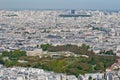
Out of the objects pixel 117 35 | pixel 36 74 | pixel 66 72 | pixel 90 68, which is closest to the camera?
pixel 36 74

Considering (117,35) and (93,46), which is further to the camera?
(117,35)

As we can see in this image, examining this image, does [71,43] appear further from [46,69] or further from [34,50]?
[46,69]

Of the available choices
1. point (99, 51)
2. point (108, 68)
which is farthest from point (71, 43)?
point (108, 68)

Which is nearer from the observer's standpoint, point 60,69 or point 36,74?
point 36,74

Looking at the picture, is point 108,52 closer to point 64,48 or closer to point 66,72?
point 64,48

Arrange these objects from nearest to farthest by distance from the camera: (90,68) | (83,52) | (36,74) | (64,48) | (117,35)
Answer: (36,74)
(90,68)
(83,52)
(64,48)
(117,35)

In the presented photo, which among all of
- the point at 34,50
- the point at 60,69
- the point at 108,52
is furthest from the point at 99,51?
the point at 60,69

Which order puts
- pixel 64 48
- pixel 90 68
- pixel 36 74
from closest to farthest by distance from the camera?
pixel 36 74
pixel 90 68
pixel 64 48

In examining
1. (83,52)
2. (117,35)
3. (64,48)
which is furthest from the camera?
(117,35)
